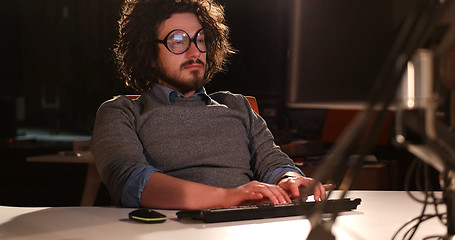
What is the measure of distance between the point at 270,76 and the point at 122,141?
16.2 ft

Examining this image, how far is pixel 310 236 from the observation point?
0.74 meters

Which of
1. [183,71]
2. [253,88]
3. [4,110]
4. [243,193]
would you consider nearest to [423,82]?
[243,193]

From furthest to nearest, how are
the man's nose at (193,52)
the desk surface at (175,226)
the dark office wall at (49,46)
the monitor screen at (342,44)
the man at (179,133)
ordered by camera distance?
the dark office wall at (49,46) < the man's nose at (193,52) < the man at (179,133) < the desk surface at (175,226) < the monitor screen at (342,44)

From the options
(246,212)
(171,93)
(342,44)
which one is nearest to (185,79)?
(171,93)

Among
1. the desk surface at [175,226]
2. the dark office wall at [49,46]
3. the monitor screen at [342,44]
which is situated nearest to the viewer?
the monitor screen at [342,44]

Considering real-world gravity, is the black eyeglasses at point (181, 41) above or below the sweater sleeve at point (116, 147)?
above

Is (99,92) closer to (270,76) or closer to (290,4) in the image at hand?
(270,76)

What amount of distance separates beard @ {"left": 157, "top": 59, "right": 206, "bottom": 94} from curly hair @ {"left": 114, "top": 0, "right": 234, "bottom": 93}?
0.05m

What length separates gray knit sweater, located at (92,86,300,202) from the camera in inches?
52.2

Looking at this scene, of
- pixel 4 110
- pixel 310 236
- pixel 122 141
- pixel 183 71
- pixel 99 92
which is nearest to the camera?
pixel 310 236

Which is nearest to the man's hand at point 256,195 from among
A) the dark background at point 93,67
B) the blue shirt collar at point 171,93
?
the dark background at point 93,67

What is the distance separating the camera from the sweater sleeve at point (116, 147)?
1.28 m

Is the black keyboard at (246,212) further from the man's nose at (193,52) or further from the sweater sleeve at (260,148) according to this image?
the man's nose at (193,52)

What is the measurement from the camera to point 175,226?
896 millimetres
